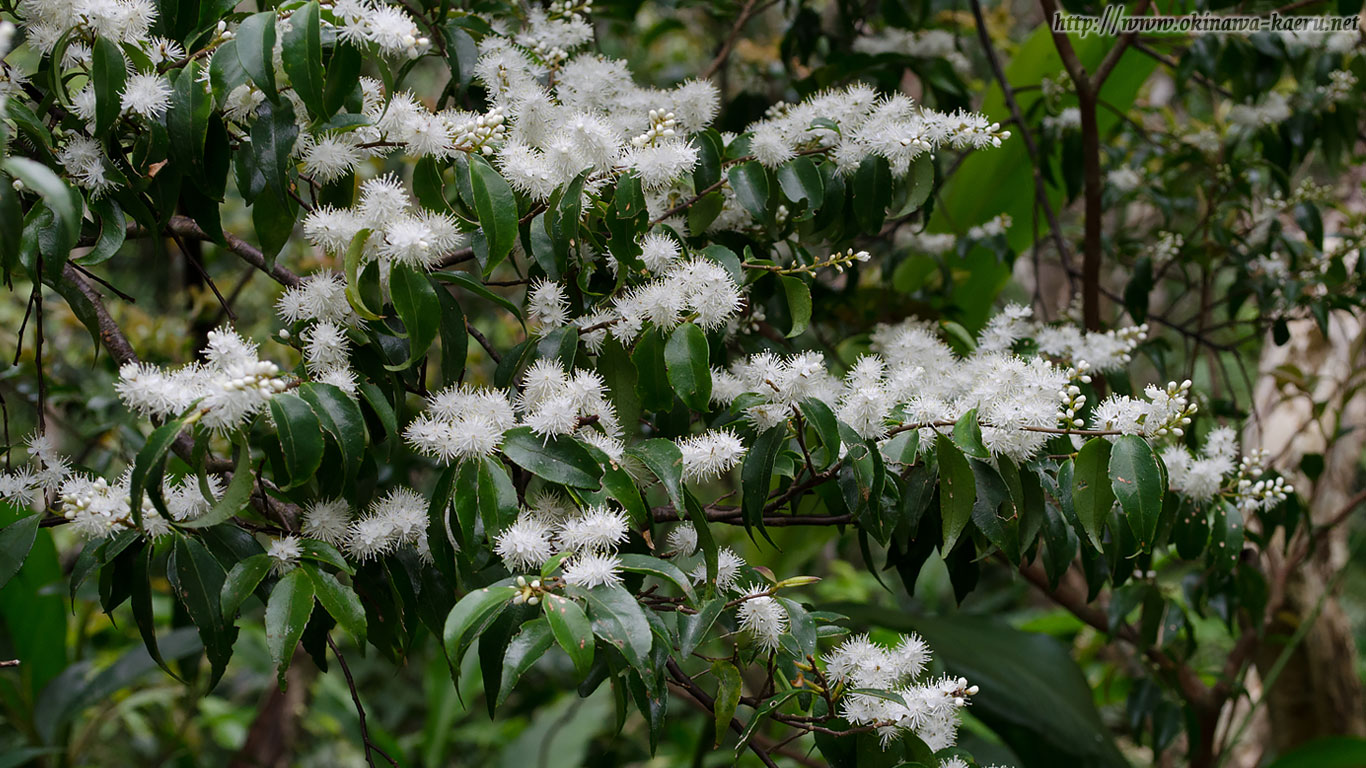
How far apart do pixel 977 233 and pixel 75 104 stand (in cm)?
137

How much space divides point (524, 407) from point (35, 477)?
47cm

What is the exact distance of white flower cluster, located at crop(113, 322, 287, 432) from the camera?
76cm

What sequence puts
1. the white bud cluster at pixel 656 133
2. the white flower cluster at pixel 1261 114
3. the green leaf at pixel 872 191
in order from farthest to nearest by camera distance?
the white flower cluster at pixel 1261 114 < the green leaf at pixel 872 191 < the white bud cluster at pixel 656 133

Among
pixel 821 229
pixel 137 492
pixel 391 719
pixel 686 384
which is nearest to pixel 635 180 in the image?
pixel 686 384

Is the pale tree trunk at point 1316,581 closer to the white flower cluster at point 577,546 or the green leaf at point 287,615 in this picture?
the white flower cluster at point 577,546

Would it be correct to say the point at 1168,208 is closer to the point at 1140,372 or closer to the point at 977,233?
the point at 977,233

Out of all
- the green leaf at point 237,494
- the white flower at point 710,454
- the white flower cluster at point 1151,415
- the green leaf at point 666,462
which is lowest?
the green leaf at point 237,494

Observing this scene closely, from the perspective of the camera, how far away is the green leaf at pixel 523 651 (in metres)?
0.69

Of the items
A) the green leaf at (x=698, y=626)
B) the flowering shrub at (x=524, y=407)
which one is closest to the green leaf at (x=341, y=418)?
the flowering shrub at (x=524, y=407)

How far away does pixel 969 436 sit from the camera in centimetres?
91

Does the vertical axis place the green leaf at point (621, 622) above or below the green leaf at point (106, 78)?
below

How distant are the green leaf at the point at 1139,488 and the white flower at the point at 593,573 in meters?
0.45

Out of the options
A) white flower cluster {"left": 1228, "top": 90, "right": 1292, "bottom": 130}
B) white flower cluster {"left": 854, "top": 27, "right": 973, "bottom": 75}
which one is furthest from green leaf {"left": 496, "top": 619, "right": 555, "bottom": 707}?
white flower cluster {"left": 1228, "top": 90, "right": 1292, "bottom": 130}

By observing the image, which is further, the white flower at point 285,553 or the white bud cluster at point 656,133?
the white bud cluster at point 656,133
